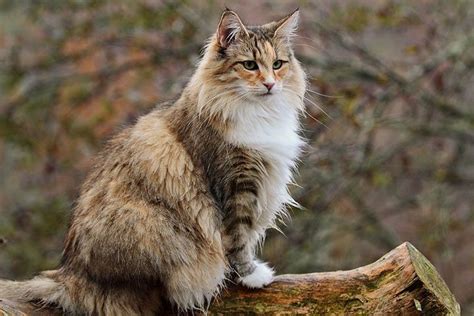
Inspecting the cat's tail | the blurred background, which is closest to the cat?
the cat's tail

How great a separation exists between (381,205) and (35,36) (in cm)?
383

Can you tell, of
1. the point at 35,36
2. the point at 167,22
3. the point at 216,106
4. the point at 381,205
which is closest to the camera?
the point at 216,106

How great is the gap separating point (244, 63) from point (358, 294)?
3.91 feet

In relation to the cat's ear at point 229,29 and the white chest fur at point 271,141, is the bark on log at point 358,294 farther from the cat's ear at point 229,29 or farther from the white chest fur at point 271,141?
the cat's ear at point 229,29

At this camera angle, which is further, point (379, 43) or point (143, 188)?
point (379, 43)

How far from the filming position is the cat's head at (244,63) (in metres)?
4.07

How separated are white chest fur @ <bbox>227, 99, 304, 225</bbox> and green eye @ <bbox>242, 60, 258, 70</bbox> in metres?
0.17

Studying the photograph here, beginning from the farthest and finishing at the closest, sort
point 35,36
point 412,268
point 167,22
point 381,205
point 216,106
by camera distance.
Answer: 1. point 381,205
2. point 35,36
3. point 167,22
4. point 216,106
5. point 412,268

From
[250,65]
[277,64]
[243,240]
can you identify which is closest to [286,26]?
[277,64]

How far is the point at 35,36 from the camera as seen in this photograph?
835 centimetres

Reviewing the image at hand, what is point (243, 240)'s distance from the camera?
403cm

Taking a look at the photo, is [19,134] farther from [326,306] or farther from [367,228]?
[326,306]

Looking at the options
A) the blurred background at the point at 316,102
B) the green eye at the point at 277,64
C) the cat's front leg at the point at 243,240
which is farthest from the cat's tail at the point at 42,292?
the blurred background at the point at 316,102

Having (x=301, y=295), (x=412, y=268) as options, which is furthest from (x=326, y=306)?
(x=412, y=268)
